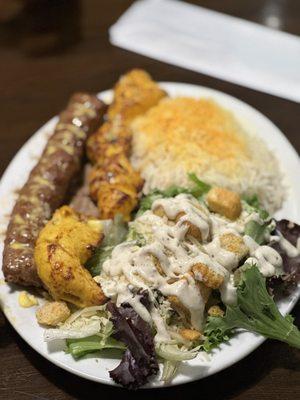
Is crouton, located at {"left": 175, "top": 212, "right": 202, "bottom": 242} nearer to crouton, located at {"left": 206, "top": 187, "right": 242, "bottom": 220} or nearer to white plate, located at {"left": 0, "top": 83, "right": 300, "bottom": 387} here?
crouton, located at {"left": 206, "top": 187, "right": 242, "bottom": 220}

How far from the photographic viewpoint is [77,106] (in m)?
3.31

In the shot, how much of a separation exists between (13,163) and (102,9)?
6.67 feet

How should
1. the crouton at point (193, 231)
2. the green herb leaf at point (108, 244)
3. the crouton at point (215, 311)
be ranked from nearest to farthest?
the crouton at point (215, 311) → the crouton at point (193, 231) → the green herb leaf at point (108, 244)

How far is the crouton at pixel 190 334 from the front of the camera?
2232 millimetres

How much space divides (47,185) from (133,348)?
3.65 feet

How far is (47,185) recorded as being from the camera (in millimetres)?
2891

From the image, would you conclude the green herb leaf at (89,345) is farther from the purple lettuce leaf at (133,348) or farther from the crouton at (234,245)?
the crouton at (234,245)

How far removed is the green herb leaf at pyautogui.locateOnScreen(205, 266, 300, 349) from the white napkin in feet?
6.13

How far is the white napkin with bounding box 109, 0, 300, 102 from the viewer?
3.88 meters

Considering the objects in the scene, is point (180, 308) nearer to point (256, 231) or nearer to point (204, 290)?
point (204, 290)

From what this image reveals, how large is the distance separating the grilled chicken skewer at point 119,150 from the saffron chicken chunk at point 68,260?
309mm

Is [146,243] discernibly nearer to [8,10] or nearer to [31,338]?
[31,338]

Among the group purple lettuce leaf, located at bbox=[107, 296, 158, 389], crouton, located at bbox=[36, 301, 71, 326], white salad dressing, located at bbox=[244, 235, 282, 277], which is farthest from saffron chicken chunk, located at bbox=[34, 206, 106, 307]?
white salad dressing, located at bbox=[244, 235, 282, 277]

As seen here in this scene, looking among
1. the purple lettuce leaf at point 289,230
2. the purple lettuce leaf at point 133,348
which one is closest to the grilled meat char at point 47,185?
the purple lettuce leaf at point 133,348
